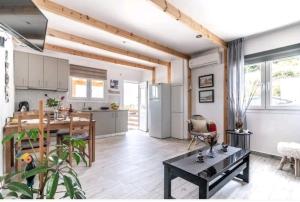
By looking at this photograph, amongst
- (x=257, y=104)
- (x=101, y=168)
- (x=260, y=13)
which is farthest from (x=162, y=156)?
(x=260, y=13)

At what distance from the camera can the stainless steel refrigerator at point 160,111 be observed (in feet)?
16.6

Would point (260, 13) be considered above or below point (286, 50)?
above

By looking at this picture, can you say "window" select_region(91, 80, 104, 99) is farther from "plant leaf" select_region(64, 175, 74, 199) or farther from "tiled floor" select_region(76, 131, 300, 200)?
"plant leaf" select_region(64, 175, 74, 199)

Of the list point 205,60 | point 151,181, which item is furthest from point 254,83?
point 151,181

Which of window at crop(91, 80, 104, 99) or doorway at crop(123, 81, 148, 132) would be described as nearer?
window at crop(91, 80, 104, 99)

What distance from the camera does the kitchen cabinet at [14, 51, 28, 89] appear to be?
12.3 feet

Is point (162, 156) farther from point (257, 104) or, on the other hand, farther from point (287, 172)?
point (257, 104)

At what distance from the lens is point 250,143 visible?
366cm

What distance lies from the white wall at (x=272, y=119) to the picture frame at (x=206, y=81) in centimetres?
100

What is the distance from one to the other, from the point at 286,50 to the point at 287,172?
220 centimetres

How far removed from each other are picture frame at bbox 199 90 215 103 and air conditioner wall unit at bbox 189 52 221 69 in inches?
28.7

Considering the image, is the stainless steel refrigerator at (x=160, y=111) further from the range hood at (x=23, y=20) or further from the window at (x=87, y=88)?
the range hood at (x=23, y=20)

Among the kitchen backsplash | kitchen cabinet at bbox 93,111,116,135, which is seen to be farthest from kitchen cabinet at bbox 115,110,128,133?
the kitchen backsplash

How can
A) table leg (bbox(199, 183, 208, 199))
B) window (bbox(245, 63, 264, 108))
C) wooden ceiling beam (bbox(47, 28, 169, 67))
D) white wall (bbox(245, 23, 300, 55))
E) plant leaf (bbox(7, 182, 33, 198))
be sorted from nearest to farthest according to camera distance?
1. plant leaf (bbox(7, 182, 33, 198))
2. table leg (bbox(199, 183, 208, 199))
3. white wall (bbox(245, 23, 300, 55))
4. wooden ceiling beam (bbox(47, 28, 169, 67))
5. window (bbox(245, 63, 264, 108))
